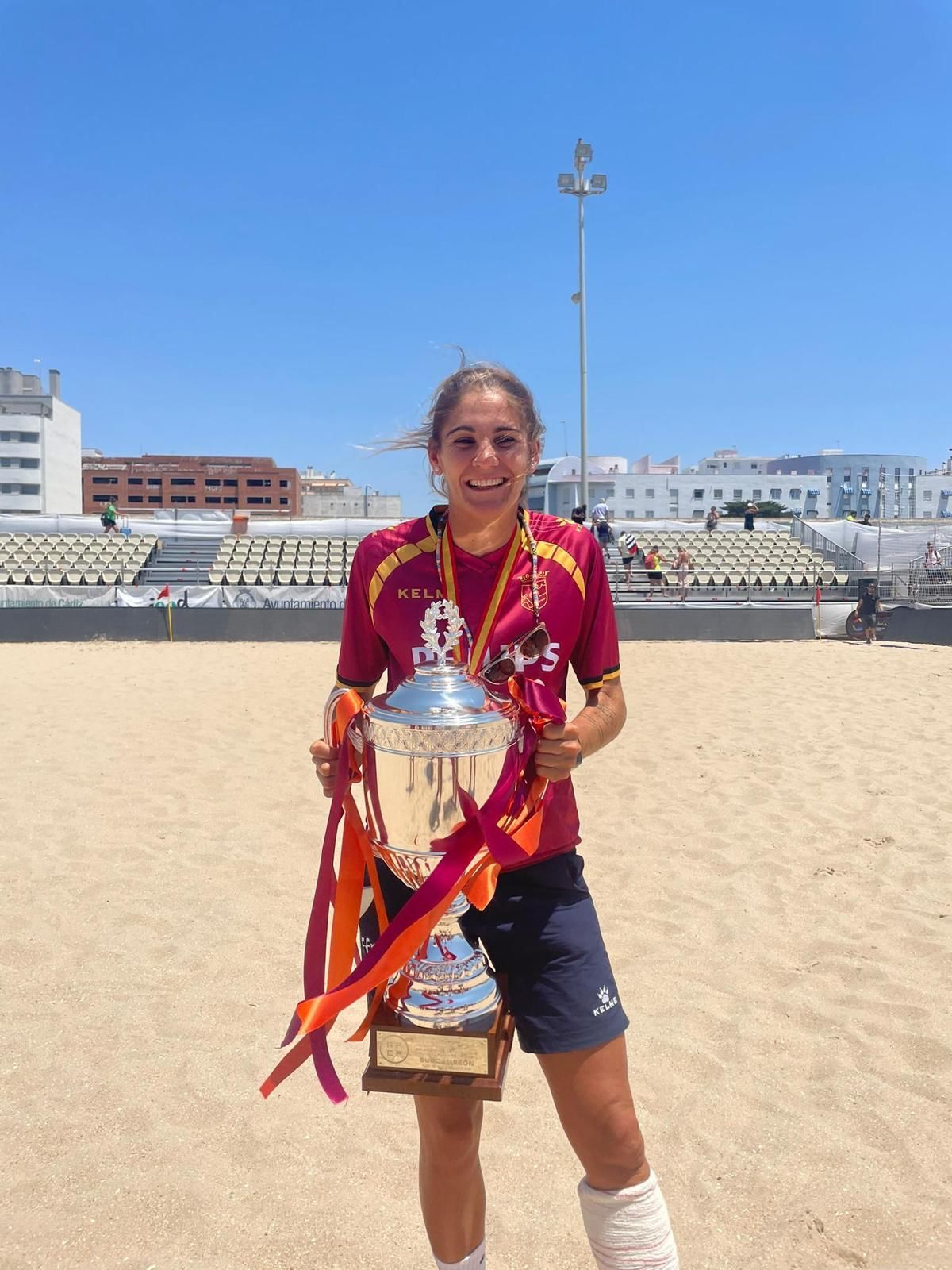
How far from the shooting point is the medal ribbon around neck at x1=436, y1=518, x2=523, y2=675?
1.82 m

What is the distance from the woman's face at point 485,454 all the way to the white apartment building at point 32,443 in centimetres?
8353

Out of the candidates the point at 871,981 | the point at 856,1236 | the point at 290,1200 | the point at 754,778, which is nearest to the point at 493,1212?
the point at 290,1200

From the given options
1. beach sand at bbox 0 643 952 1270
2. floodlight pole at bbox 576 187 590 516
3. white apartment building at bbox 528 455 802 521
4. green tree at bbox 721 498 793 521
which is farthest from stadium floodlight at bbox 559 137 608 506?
green tree at bbox 721 498 793 521

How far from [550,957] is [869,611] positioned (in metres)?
17.2

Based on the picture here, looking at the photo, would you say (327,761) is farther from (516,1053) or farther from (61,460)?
(61,460)

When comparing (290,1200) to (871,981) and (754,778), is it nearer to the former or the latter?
(871,981)

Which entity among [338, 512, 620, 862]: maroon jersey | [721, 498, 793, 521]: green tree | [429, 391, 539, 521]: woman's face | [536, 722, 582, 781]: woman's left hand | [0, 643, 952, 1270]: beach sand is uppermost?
[721, 498, 793, 521]: green tree

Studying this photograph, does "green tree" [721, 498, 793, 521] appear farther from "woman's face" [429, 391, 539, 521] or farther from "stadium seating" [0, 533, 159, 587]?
"woman's face" [429, 391, 539, 521]

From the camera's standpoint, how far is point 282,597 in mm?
18750

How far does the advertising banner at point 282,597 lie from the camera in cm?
1808

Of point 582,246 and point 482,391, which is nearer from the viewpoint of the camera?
point 482,391

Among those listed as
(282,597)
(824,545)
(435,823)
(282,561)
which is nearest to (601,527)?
(824,545)

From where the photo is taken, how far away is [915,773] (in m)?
6.98

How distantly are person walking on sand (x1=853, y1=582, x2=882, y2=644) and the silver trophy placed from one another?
1724 cm
